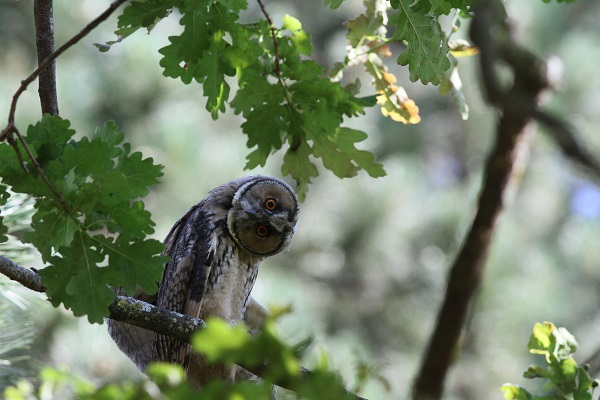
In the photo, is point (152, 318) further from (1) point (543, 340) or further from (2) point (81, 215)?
(1) point (543, 340)

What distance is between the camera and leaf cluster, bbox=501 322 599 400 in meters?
2.01

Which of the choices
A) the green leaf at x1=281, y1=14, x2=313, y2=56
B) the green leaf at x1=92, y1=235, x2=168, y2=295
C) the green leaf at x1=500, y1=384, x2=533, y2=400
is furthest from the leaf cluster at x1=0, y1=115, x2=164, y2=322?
the green leaf at x1=500, y1=384, x2=533, y2=400

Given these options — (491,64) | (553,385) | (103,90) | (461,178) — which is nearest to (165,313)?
(553,385)

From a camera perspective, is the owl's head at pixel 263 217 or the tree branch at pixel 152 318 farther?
the owl's head at pixel 263 217

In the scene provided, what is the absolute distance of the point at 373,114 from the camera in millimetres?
10516

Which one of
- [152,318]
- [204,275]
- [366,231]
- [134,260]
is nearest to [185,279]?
[204,275]

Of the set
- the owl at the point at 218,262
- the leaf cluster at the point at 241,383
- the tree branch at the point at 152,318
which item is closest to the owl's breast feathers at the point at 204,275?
the owl at the point at 218,262

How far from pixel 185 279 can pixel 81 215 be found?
121 cm

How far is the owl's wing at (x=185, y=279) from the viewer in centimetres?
297

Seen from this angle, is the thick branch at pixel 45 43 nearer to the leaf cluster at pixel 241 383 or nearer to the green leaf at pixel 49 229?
the green leaf at pixel 49 229

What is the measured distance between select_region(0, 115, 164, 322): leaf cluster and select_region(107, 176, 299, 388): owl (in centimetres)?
112

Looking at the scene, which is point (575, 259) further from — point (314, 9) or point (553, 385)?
point (553, 385)

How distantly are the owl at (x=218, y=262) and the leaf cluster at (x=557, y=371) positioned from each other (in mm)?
1185

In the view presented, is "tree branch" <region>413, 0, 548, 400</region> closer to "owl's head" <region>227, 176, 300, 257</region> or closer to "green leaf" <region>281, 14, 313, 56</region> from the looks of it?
"owl's head" <region>227, 176, 300, 257</region>
